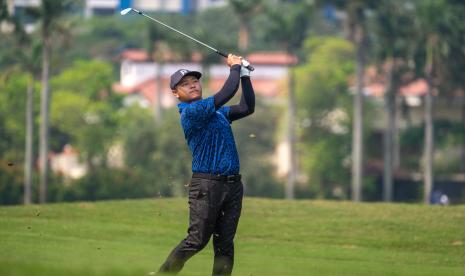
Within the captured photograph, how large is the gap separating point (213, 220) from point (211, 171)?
0.48 meters

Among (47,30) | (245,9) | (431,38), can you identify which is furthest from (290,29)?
(47,30)

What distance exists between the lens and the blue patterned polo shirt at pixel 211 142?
591 inches

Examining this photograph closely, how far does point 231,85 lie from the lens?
593 inches

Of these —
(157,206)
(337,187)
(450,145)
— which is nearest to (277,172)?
(337,187)

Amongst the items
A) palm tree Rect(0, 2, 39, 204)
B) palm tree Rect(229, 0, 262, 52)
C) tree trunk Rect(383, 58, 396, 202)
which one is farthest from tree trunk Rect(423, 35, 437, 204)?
palm tree Rect(0, 2, 39, 204)

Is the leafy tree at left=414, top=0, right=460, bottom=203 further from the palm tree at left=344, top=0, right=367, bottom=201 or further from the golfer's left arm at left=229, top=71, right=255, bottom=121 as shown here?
the golfer's left arm at left=229, top=71, right=255, bottom=121

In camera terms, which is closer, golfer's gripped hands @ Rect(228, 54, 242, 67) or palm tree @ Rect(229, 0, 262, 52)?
golfer's gripped hands @ Rect(228, 54, 242, 67)

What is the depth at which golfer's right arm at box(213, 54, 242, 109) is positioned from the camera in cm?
1496

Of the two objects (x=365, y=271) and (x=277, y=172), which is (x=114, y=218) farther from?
(x=277, y=172)

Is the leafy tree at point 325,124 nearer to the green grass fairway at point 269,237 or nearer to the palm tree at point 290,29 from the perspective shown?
the palm tree at point 290,29

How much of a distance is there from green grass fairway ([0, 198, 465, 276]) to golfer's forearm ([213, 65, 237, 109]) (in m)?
1.96

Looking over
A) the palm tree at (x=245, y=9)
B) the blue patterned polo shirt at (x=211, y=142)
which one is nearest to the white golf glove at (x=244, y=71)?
the blue patterned polo shirt at (x=211, y=142)

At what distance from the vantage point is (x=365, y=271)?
58.6 feet

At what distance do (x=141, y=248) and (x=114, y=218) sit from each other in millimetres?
4634
